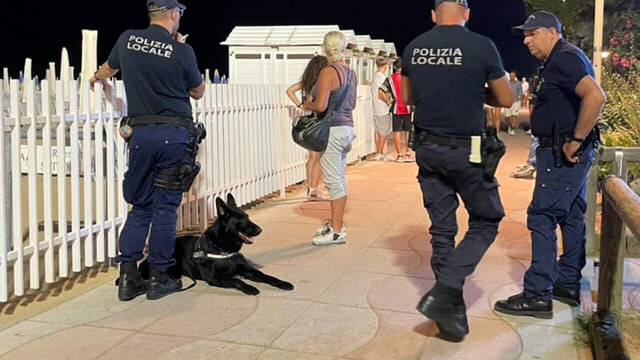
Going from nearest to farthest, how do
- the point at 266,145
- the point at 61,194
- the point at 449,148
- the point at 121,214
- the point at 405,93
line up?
the point at 449,148, the point at 405,93, the point at 61,194, the point at 121,214, the point at 266,145

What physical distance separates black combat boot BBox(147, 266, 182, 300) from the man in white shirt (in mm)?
7951

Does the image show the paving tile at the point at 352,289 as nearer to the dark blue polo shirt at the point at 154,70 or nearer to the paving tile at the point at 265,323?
the paving tile at the point at 265,323

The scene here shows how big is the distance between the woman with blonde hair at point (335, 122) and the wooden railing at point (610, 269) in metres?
2.50

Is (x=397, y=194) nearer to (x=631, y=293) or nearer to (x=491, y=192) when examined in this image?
(x=631, y=293)

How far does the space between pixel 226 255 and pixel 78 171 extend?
49.6 inches

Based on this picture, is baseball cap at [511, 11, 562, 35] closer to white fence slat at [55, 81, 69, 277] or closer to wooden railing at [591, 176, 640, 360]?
wooden railing at [591, 176, 640, 360]

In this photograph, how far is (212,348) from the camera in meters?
3.89

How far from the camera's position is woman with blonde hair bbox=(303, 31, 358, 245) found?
6.07 m

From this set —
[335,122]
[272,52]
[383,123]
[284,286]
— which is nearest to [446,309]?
[284,286]

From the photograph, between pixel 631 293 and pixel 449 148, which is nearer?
pixel 449 148

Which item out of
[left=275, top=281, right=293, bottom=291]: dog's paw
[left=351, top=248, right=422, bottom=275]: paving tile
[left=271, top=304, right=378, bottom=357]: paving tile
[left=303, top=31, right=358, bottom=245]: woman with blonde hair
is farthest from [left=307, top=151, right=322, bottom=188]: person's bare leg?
[left=271, top=304, right=378, bottom=357]: paving tile

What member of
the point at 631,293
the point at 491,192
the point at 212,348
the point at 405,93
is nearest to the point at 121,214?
the point at 212,348

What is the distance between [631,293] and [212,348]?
9.70 feet

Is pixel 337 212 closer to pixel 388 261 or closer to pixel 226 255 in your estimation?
pixel 388 261
